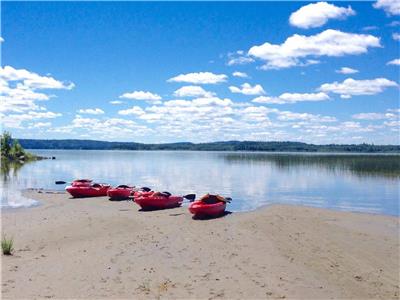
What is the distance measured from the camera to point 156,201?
94.8ft

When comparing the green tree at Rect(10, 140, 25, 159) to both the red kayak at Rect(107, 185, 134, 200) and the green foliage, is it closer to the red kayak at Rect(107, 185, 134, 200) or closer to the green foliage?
the green foliage

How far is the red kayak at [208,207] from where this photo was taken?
990 inches

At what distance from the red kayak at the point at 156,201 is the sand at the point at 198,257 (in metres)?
2.68

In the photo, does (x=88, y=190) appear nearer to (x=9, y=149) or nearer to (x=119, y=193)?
(x=119, y=193)

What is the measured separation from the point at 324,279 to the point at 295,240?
5604mm

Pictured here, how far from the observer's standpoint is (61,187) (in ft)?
148

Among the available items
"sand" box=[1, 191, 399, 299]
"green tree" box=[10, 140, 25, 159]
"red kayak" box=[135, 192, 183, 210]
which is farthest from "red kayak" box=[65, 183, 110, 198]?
"green tree" box=[10, 140, 25, 159]

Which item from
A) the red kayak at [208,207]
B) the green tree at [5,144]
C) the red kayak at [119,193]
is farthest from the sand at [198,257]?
the green tree at [5,144]

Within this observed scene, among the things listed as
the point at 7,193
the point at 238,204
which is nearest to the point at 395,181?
the point at 238,204

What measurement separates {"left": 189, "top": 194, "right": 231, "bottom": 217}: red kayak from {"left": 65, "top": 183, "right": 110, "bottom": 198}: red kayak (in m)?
13.0

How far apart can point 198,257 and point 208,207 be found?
9770mm

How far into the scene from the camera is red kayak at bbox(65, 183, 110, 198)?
35000mm

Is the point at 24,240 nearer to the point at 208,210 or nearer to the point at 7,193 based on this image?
the point at 208,210

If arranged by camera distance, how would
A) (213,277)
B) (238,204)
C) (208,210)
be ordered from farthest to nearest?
(238,204), (208,210), (213,277)
